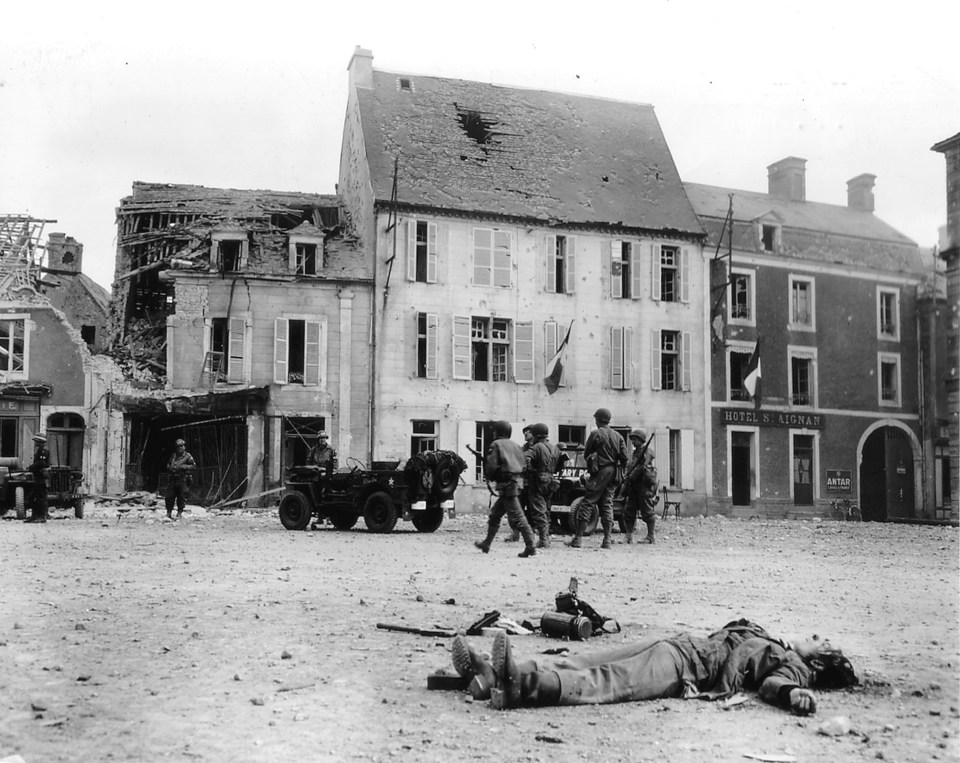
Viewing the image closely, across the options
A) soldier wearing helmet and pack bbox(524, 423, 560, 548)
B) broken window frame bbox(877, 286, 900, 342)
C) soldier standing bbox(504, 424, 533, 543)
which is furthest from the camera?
broken window frame bbox(877, 286, 900, 342)

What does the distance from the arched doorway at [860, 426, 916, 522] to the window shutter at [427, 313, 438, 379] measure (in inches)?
449

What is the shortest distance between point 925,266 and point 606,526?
908cm

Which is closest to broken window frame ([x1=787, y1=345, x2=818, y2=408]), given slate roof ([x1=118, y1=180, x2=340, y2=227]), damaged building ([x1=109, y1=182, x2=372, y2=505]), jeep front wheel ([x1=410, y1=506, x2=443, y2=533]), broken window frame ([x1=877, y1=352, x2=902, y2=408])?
broken window frame ([x1=877, y1=352, x2=902, y2=408])

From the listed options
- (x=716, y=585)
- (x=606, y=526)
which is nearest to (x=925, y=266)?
(x=606, y=526)

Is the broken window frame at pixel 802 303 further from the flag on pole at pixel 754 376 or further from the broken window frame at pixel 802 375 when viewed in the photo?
the flag on pole at pixel 754 376

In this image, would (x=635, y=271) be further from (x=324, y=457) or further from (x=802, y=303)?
(x=324, y=457)

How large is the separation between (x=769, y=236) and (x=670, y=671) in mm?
26432

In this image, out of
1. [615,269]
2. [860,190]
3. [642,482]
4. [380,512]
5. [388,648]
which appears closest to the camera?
[388,648]

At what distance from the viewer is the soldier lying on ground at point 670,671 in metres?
4.98

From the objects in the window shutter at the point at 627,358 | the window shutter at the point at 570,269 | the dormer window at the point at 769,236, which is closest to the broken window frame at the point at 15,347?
the window shutter at the point at 570,269

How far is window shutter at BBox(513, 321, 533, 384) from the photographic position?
27.9m

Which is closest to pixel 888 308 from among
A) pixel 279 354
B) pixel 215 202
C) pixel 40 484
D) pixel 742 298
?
pixel 742 298

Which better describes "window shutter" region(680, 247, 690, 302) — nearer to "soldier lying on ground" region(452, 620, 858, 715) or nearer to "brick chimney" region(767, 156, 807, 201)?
"brick chimney" region(767, 156, 807, 201)

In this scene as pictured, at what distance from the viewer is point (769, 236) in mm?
29891
